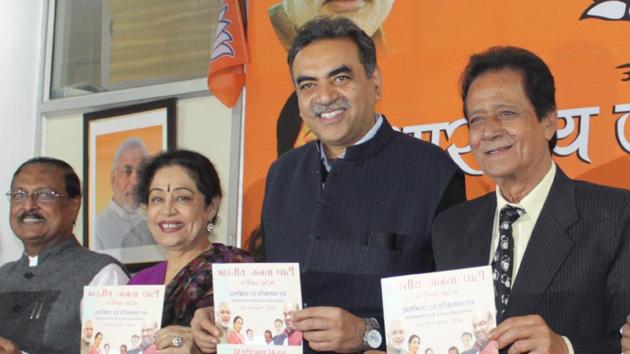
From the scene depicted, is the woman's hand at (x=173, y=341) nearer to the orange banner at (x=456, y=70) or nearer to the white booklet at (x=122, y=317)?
the white booklet at (x=122, y=317)

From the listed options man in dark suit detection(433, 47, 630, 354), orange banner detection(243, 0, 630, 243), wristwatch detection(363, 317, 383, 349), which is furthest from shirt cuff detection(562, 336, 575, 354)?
orange banner detection(243, 0, 630, 243)

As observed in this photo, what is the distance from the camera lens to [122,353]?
2857 millimetres

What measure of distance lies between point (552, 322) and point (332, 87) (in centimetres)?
101

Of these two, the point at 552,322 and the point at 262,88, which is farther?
the point at 262,88

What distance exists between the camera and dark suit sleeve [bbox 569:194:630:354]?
2.22 m

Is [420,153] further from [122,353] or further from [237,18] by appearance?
[237,18]

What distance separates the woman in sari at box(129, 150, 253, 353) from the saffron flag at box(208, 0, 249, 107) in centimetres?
102

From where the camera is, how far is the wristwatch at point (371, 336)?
262 centimetres

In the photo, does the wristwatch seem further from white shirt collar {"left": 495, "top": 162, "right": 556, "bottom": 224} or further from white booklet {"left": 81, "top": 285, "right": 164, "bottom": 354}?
white booklet {"left": 81, "top": 285, "right": 164, "bottom": 354}

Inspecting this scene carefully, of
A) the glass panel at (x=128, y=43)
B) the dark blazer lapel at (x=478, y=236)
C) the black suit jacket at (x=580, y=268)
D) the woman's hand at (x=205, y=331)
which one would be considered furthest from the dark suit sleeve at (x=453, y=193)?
the glass panel at (x=128, y=43)

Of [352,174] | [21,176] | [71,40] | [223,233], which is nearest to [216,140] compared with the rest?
[223,233]

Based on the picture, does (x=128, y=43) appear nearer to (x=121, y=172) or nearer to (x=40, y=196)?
(x=121, y=172)

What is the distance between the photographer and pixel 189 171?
10.9 ft

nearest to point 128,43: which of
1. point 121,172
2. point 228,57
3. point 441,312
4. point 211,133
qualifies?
point 121,172
